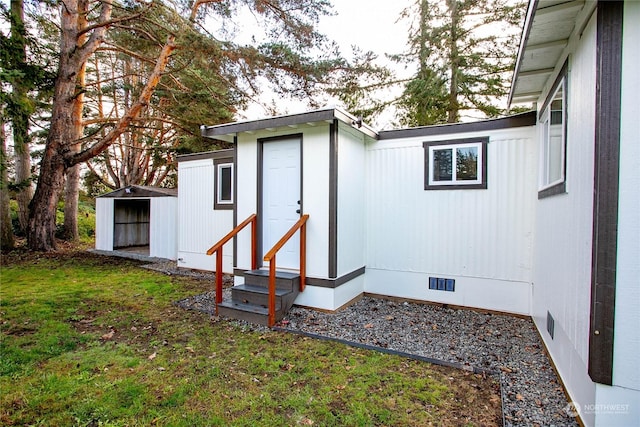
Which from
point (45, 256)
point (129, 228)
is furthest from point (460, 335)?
point (129, 228)

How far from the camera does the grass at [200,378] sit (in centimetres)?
224

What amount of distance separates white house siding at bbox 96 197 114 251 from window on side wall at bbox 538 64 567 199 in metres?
10.9

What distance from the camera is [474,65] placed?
8.92m

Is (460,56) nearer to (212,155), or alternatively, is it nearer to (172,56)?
(212,155)

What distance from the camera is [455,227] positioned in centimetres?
469

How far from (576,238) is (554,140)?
1.47 metres

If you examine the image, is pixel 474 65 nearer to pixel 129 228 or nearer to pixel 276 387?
pixel 276 387

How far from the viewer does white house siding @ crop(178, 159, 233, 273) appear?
7.03m

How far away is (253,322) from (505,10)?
971cm

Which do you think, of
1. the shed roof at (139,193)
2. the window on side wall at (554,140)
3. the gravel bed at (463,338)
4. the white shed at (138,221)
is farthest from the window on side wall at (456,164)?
the shed roof at (139,193)

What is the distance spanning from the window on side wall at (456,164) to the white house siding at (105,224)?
9578 mm

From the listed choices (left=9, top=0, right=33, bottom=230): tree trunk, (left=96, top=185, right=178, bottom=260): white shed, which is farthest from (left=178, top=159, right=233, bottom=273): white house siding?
(left=9, top=0, right=33, bottom=230): tree trunk

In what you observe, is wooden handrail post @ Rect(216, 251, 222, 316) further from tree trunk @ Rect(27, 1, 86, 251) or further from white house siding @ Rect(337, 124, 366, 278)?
tree trunk @ Rect(27, 1, 86, 251)

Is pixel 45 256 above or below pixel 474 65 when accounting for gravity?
below
